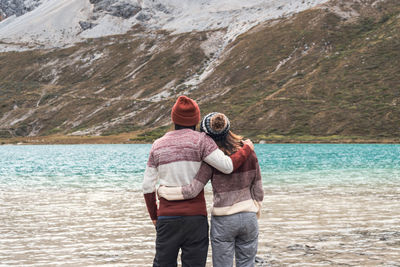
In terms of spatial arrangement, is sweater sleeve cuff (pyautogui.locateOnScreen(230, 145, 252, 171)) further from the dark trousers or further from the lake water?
the lake water

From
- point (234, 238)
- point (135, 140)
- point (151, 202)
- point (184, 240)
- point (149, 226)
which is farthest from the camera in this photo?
point (135, 140)

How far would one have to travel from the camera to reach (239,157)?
23.8 ft

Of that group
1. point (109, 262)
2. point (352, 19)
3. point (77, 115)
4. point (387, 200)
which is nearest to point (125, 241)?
point (109, 262)

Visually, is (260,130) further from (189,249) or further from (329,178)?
(189,249)

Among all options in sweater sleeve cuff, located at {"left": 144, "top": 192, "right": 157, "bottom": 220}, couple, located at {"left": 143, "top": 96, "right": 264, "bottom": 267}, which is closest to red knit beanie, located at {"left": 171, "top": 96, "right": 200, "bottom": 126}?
couple, located at {"left": 143, "top": 96, "right": 264, "bottom": 267}

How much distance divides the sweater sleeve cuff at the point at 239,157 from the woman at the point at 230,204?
0.46ft

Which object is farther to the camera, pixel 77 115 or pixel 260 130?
pixel 77 115

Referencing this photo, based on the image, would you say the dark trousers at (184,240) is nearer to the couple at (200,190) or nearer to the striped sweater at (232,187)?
the couple at (200,190)

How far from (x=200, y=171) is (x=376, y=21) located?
649ft

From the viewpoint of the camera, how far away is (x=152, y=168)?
7.36 m

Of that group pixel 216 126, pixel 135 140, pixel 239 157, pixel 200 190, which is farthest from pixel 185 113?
pixel 135 140

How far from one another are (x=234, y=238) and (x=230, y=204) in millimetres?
521

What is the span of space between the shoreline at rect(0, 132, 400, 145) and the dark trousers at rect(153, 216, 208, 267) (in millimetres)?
115475

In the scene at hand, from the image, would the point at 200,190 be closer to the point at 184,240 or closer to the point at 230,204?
the point at 230,204
